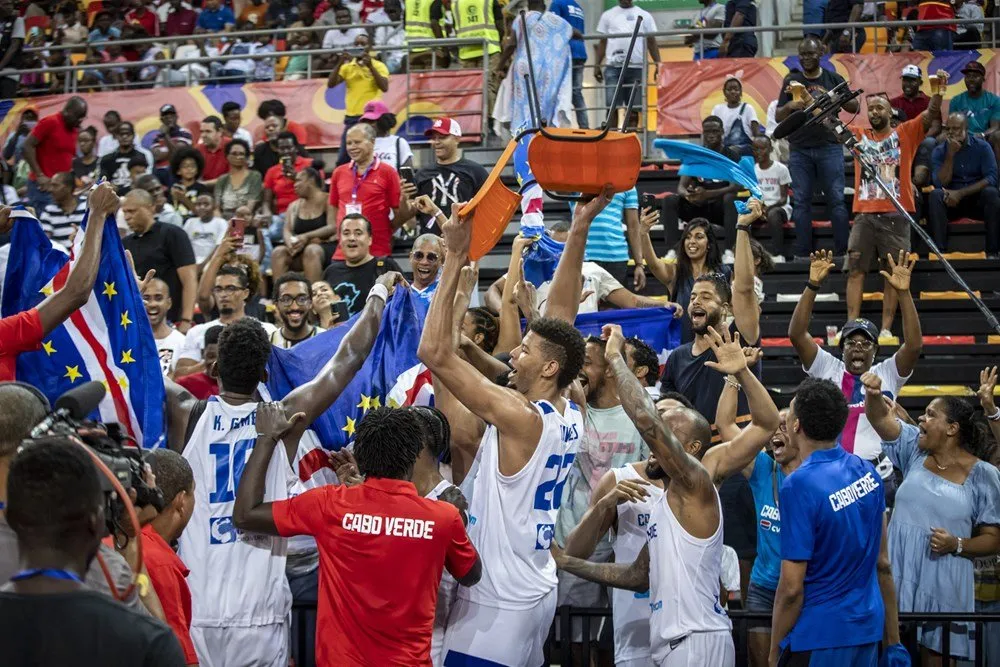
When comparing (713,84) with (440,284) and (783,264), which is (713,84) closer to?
(783,264)

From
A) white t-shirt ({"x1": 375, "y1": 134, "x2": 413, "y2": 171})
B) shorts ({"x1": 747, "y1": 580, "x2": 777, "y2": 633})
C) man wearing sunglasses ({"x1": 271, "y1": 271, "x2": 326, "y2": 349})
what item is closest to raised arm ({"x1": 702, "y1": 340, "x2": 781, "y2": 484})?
shorts ({"x1": 747, "y1": 580, "x2": 777, "y2": 633})

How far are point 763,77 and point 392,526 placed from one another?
10.8 meters

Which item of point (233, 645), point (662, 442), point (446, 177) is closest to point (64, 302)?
point (233, 645)

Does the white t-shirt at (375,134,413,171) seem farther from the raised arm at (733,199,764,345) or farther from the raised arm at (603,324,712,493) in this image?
the raised arm at (603,324,712,493)

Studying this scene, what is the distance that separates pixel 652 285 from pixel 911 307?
3.76 metres

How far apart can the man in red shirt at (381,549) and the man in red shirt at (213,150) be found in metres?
10.5

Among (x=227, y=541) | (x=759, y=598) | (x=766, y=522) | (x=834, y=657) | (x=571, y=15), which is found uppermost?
(x=571, y=15)

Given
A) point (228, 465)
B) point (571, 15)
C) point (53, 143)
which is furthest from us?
point (53, 143)

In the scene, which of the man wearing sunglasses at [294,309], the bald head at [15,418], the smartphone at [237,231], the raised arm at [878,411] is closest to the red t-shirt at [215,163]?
the smartphone at [237,231]

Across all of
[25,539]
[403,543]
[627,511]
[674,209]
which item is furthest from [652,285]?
[25,539]

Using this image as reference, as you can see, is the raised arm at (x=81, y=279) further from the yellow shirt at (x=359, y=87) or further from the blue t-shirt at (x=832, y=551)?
the yellow shirt at (x=359, y=87)

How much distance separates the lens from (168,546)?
445 centimetres

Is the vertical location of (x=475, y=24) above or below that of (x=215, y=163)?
above

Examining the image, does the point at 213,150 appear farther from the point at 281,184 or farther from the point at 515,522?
the point at 515,522
